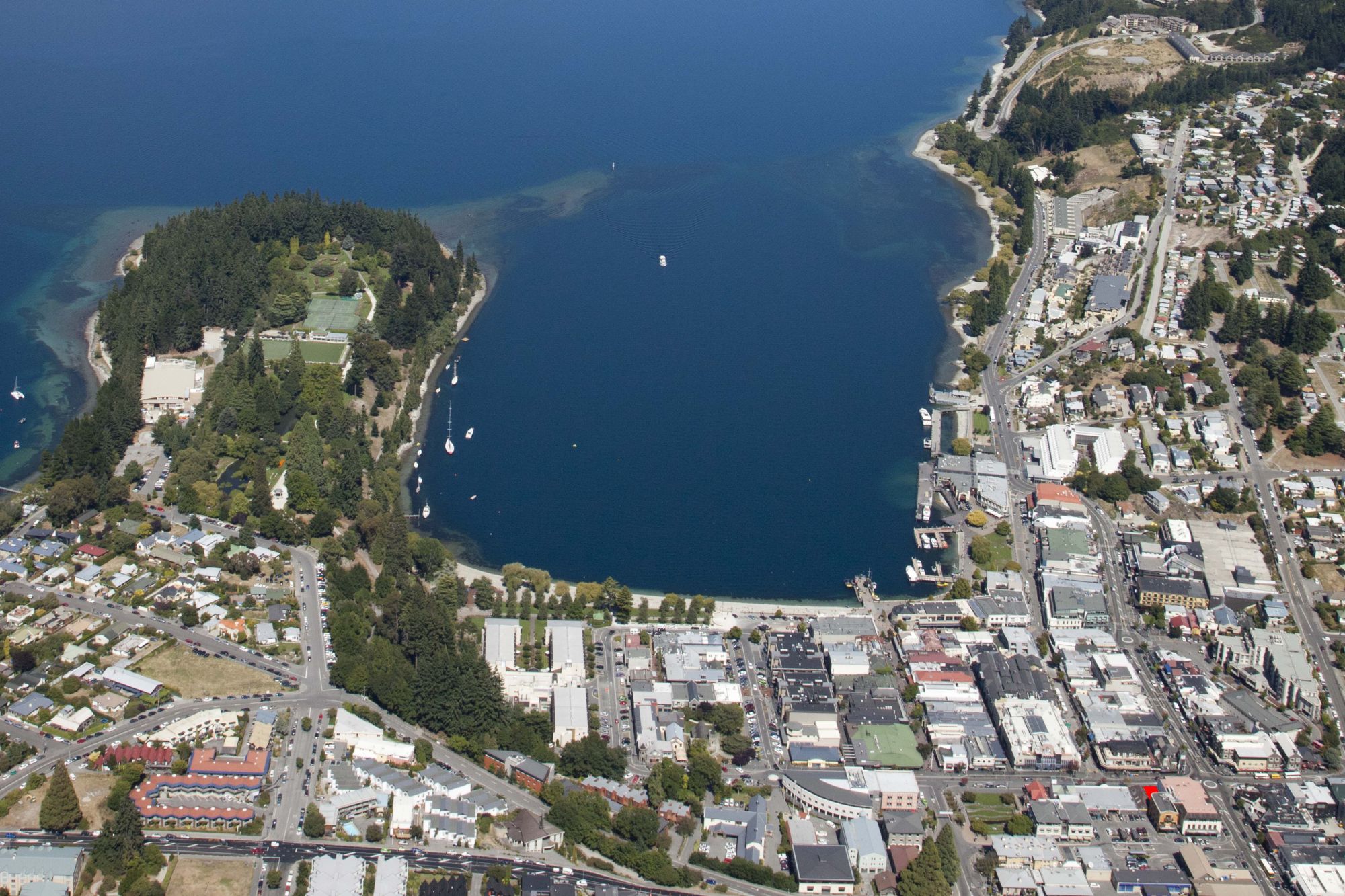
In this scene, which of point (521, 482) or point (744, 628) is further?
point (521, 482)

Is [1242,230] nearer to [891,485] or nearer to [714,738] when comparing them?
[891,485]

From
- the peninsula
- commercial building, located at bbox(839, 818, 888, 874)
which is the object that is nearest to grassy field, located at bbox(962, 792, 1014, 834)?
the peninsula

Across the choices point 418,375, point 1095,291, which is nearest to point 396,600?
point 418,375

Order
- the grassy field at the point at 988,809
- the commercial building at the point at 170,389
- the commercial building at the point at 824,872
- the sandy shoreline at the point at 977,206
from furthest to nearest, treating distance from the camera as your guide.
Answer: the sandy shoreline at the point at 977,206 < the commercial building at the point at 170,389 < the grassy field at the point at 988,809 < the commercial building at the point at 824,872

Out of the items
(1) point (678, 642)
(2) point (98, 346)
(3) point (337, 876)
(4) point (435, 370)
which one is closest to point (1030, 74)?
(4) point (435, 370)

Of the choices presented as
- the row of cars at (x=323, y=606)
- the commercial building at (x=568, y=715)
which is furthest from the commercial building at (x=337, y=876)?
the row of cars at (x=323, y=606)

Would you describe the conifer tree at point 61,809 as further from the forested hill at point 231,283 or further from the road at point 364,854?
the forested hill at point 231,283
